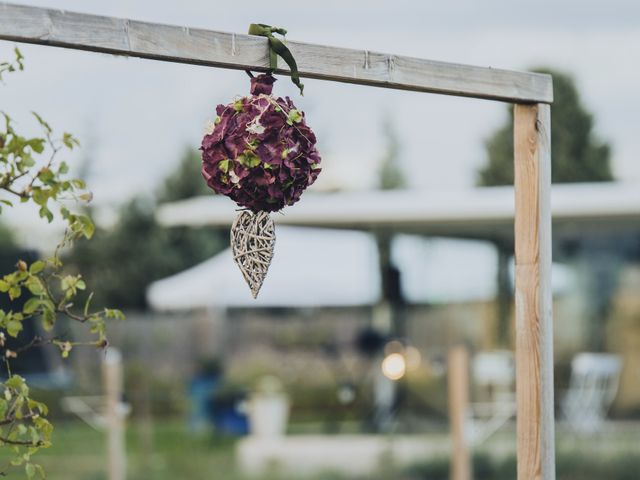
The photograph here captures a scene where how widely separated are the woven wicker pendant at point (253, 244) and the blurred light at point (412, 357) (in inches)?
339

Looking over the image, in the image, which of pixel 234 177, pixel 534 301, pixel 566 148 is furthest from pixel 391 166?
pixel 234 177

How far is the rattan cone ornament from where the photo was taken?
2918mm

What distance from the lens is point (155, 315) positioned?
19.4 m

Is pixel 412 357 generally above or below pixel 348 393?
Answer: above

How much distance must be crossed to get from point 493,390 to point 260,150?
27.8ft

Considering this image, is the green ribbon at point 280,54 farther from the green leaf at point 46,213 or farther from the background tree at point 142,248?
the background tree at point 142,248

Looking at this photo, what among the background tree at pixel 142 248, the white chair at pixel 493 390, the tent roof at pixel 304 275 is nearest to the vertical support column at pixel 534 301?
the white chair at pixel 493 390

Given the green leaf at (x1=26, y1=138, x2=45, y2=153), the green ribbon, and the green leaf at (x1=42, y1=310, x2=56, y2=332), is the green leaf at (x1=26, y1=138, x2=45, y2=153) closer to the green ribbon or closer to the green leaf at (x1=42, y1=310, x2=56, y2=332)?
the green leaf at (x1=42, y1=310, x2=56, y2=332)

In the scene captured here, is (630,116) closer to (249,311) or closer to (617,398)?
(249,311)

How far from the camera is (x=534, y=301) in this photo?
132 inches

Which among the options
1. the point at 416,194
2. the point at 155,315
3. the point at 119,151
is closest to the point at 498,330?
the point at 416,194

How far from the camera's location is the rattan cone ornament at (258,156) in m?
2.92

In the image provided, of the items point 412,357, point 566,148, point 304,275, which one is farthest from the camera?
point 566,148

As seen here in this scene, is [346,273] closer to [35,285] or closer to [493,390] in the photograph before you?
[493,390]
